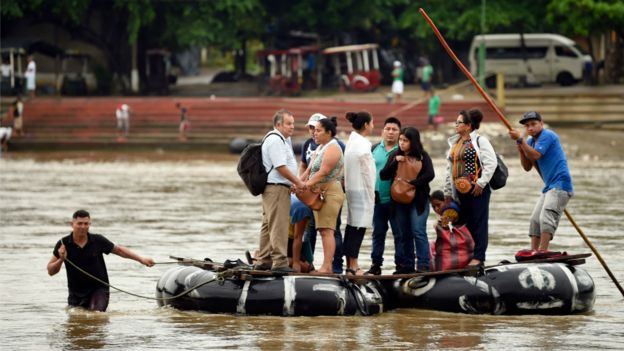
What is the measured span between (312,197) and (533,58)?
1635 inches

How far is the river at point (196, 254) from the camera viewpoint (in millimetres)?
12727

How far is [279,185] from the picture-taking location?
14055mm

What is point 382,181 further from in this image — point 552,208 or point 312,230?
point 552,208

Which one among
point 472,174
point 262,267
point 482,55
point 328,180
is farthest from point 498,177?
point 482,55

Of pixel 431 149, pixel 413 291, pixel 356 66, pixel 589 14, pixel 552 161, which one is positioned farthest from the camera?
pixel 356 66

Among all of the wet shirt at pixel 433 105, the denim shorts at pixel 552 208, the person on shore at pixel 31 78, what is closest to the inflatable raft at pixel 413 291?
the denim shorts at pixel 552 208

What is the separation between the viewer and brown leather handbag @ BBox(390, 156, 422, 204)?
1412 centimetres

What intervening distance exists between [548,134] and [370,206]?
200 cm

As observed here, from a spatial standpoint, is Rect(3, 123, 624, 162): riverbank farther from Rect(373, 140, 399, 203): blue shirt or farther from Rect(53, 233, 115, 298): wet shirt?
Rect(53, 233, 115, 298): wet shirt

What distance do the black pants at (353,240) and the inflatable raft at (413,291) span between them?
368mm

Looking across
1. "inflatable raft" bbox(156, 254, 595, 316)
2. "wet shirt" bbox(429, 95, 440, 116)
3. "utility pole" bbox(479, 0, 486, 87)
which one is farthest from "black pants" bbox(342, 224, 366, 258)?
"utility pole" bbox(479, 0, 486, 87)

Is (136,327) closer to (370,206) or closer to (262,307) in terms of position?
(262,307)

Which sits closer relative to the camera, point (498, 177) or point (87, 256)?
point (87, 256)

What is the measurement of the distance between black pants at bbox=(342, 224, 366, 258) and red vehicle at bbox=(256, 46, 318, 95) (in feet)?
135
